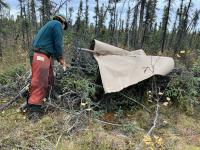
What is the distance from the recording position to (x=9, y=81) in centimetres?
689

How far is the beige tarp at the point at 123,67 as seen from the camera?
5.71 meters

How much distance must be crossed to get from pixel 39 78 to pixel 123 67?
5.49ft

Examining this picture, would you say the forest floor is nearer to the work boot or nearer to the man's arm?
the work boot

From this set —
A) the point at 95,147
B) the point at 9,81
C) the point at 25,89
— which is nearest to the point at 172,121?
the point at 95,147

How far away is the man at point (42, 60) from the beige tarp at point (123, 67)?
36.5 inches

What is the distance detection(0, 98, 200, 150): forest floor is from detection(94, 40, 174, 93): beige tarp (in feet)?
1.92

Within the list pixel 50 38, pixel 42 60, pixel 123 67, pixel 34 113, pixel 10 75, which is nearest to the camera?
pixel 34 113

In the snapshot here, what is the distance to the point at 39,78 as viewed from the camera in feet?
17.6

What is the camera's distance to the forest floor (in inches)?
172

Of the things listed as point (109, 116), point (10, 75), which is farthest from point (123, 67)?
point (10, 75)

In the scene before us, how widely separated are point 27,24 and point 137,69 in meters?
24.7

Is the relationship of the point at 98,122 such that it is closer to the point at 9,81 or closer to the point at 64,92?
the point at 64,92

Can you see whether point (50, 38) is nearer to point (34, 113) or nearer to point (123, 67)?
point (34, 113)

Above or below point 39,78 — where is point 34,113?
below
